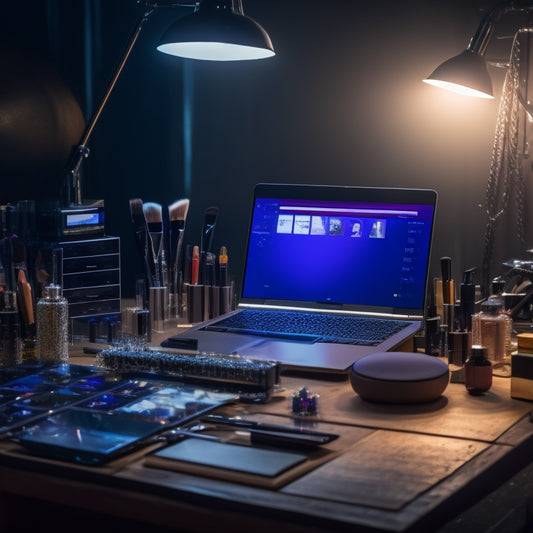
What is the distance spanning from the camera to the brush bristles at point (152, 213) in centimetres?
205

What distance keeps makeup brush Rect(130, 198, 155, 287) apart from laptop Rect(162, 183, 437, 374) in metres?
0.20

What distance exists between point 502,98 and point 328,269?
1.77 feet

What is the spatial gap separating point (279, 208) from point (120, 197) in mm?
630

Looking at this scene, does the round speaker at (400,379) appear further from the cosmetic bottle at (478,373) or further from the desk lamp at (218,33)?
the desk lamp at (218,33)

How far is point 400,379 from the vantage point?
1391mm

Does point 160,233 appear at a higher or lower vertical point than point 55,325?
higher

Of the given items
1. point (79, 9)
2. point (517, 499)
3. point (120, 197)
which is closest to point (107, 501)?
point (517, 499)

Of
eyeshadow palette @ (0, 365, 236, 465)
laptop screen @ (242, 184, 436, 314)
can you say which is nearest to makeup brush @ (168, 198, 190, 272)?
laptop screen @ (242, 184, 436, 314)

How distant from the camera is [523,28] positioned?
1.97 metres

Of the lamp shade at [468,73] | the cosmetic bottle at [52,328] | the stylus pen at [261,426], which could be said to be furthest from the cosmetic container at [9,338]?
the lamp shade at [468,73]

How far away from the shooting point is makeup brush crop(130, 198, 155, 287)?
79.4 inches

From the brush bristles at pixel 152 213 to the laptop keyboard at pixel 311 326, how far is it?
0.99ft

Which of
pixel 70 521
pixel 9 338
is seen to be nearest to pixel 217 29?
pixel 9 338

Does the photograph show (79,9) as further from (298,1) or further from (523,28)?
(523,28)
